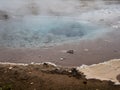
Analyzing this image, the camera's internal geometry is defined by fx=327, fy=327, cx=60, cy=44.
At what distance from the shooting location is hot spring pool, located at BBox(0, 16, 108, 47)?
12633mm

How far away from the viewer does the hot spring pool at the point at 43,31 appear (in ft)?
41.4

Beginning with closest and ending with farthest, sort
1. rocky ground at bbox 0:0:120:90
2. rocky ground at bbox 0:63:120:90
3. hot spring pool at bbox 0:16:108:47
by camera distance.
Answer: rocky ground at bbox 0:63:120:90 → rocky ground at bbox 0:0:120:90 → hot spring pool at bbox 0:16:108:47

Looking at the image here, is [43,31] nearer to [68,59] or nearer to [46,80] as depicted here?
[68,59]

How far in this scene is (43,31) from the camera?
46.0 ft

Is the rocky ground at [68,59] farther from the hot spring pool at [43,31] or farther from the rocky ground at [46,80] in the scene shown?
the hot spring pool at [43,31]

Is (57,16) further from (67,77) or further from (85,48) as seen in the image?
(67,77)

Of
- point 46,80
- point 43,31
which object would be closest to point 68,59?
point 46,80

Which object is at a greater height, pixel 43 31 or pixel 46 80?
pixel 46 80

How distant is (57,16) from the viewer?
17500 millimetres

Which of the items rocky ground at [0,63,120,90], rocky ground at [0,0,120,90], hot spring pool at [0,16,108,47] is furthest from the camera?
hot spring pool at [0,16,108,47]

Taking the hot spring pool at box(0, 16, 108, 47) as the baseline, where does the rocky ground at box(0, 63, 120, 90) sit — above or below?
above

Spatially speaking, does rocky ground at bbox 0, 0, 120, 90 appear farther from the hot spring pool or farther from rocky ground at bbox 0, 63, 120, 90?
the hot spring pool

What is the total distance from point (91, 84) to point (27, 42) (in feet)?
16.9

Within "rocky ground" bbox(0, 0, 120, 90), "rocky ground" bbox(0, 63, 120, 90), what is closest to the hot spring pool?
"rocky ground" bbox(0, 0, 120, 90)
